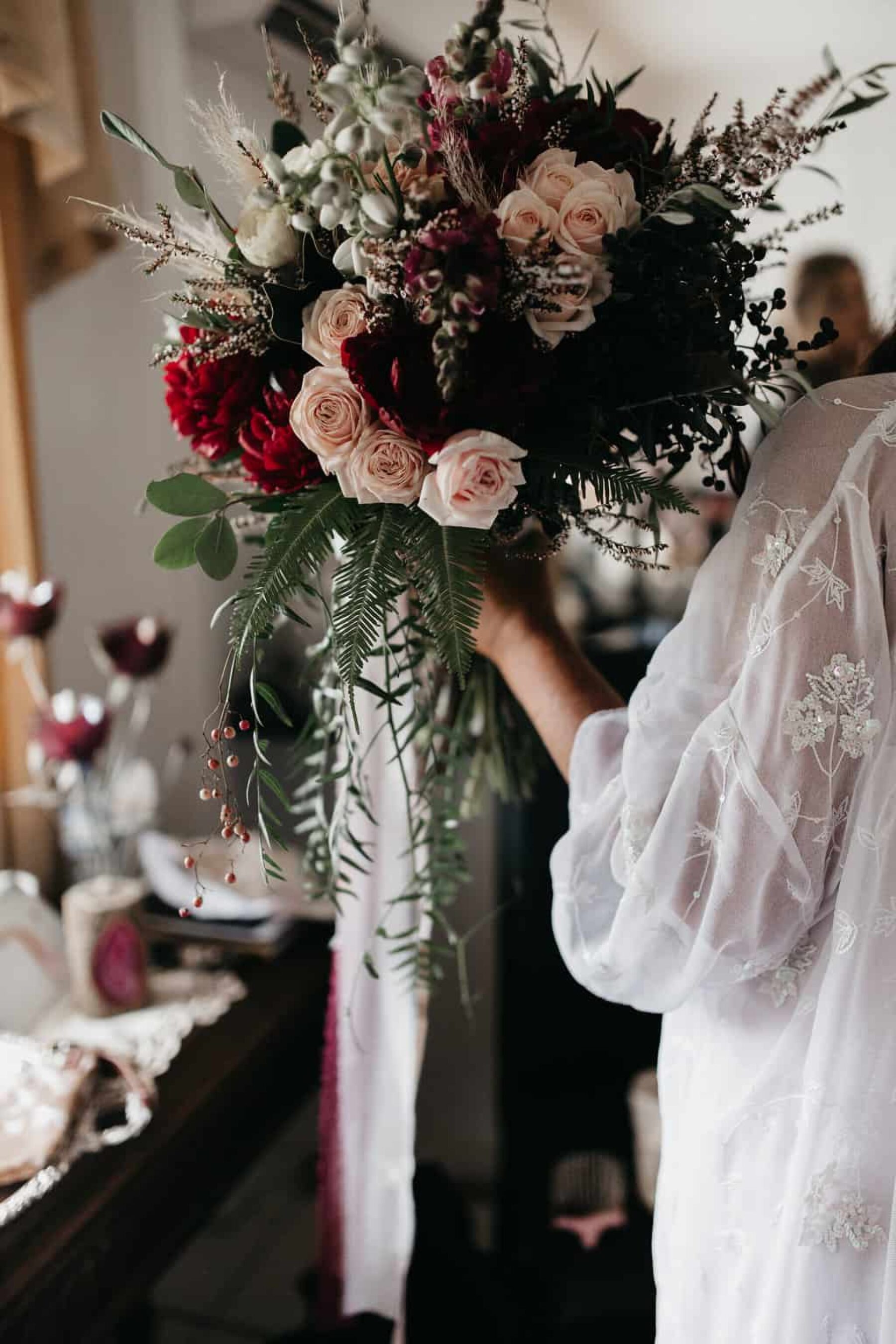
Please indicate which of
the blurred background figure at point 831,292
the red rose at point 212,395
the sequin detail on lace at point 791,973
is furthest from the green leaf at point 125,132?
the blurred background figure at point 831,292

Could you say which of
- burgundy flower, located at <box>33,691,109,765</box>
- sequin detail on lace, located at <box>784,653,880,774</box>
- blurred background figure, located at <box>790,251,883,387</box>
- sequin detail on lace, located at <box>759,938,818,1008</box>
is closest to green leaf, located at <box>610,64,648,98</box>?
sequin detail on lace, located at <box>784,653,880,774</box>

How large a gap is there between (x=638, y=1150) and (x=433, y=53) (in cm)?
196

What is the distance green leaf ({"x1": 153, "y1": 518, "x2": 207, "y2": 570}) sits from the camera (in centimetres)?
74

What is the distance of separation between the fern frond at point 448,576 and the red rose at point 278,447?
0.28ft

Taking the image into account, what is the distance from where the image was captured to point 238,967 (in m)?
1.48

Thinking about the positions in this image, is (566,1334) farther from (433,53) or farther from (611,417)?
(433,53)

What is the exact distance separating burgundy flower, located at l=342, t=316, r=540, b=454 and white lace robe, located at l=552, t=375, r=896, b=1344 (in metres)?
0.18

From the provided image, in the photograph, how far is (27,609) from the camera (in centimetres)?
135

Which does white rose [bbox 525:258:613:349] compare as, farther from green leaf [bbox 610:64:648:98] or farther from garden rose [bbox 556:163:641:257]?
green leaf [bbox 610:64:648:98]

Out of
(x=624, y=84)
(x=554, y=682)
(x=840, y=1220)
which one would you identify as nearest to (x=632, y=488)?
(x=554, y=682)

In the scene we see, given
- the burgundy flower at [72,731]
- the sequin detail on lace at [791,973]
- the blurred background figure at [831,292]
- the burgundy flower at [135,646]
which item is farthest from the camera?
the blurred background figure at [831,292]

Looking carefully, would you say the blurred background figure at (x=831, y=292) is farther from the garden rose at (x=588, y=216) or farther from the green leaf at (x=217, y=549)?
the green leaf at (x=217, y=549)

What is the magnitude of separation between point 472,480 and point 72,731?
0.83 meters

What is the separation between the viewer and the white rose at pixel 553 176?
26.2 inches
